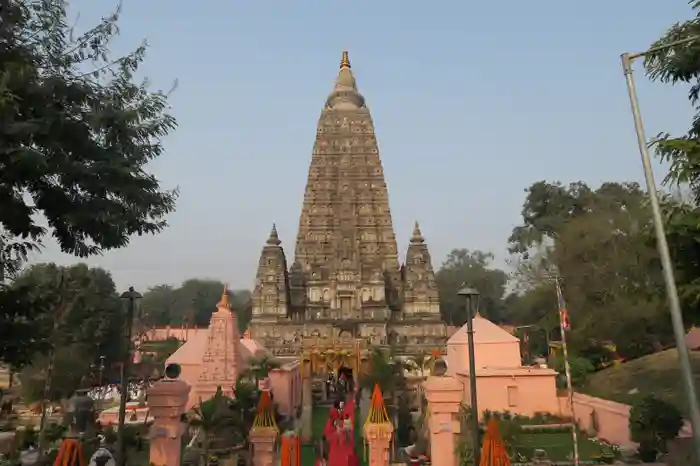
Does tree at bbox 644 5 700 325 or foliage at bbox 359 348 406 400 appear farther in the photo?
foliage at bbox 359 348 406 400

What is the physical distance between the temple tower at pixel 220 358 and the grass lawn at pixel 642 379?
1525 cm

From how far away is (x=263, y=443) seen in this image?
473 inches

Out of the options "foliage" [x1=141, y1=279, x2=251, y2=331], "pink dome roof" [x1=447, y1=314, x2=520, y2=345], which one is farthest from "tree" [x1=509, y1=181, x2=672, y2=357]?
"foliage" [x1=141, y1=279, x2=251, y2=331]

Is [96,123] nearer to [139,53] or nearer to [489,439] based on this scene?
[139,53]

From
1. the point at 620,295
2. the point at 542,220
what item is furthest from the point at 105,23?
the point at 542,220

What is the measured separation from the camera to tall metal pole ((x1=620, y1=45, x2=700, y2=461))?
5.45 meters

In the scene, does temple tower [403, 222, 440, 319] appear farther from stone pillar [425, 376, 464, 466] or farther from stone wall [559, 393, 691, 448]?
stone pillar [425, 376, 464, 466]

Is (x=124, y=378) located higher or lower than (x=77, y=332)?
lower

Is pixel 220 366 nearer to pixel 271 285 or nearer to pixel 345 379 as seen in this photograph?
pixel 345 379

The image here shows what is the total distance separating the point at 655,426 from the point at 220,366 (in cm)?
1643

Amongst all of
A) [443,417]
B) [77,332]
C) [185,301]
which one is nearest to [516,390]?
[443,417]

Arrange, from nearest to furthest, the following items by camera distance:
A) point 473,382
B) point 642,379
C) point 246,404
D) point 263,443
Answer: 1. point 473,382
2. point 263,443
3. point 246,404
4. point 642,379

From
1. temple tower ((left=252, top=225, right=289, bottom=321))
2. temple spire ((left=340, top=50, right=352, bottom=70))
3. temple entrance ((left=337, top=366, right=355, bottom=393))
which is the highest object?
temple spire ((left=340, top=50, right=352, bottom=70))

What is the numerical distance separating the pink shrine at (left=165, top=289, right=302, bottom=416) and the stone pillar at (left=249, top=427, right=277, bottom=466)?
32.8ft
